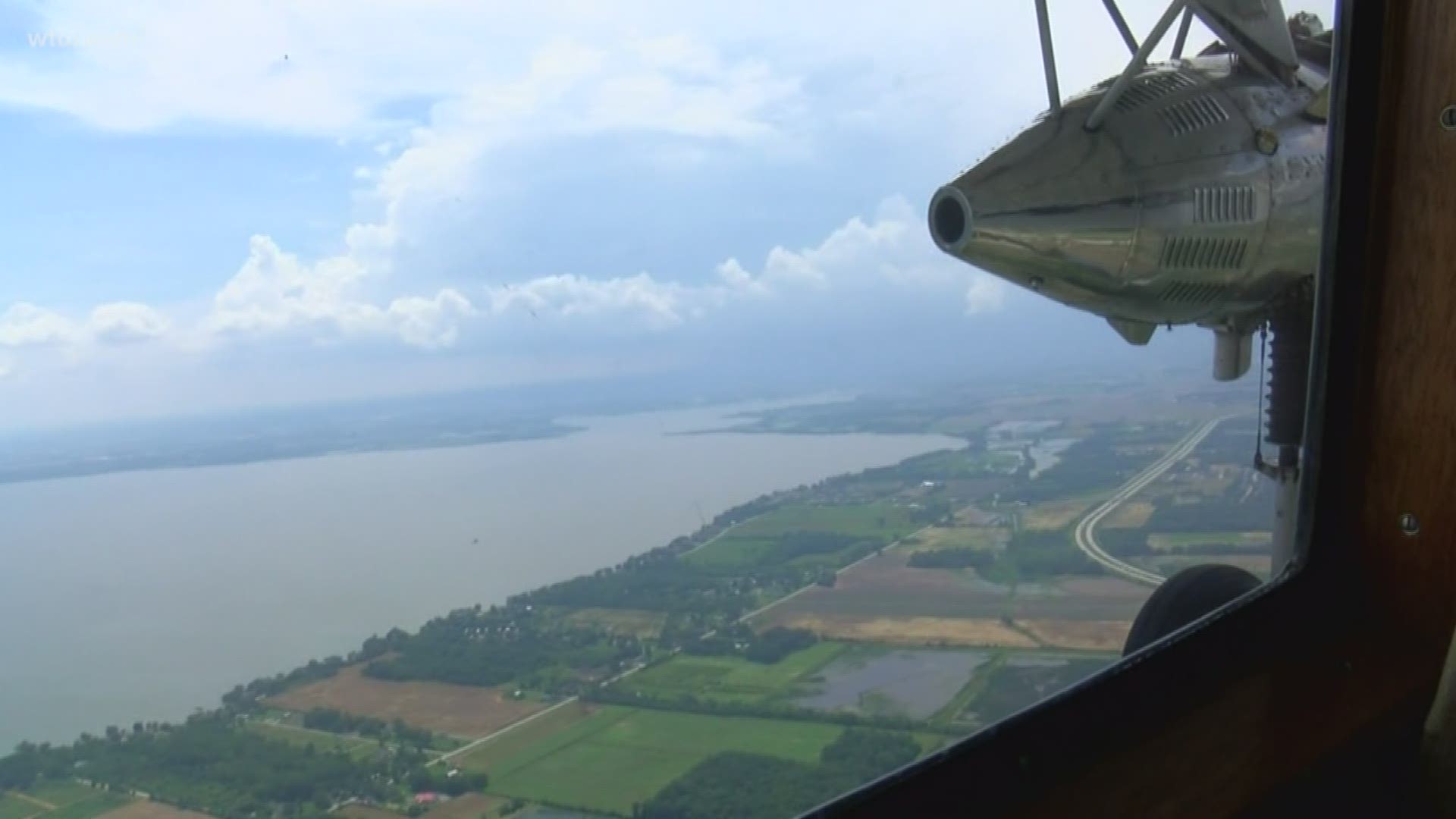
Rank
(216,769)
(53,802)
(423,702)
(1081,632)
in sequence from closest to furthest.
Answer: (53,802) < (216,769) < (423,702) < (1081,632)

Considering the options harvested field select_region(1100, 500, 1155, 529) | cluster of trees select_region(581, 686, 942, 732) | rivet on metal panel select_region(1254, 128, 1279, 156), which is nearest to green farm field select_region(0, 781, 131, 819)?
cluster of trees select_region(581, 686, 942, 732)

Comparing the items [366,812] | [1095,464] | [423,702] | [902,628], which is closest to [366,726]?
[423,702]

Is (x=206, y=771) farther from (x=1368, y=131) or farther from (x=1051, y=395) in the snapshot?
(x=1051, y=395)

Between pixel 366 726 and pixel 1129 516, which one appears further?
pixel 1129 516

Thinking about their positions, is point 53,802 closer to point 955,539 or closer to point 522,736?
point 522,736

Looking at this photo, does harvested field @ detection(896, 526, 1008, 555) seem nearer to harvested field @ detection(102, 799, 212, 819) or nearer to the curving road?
the curving road

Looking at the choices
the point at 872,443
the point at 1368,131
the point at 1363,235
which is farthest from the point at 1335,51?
the point at 872,443

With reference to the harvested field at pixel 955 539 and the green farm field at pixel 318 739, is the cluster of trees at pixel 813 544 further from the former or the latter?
the green farm field at pixel 318 739
